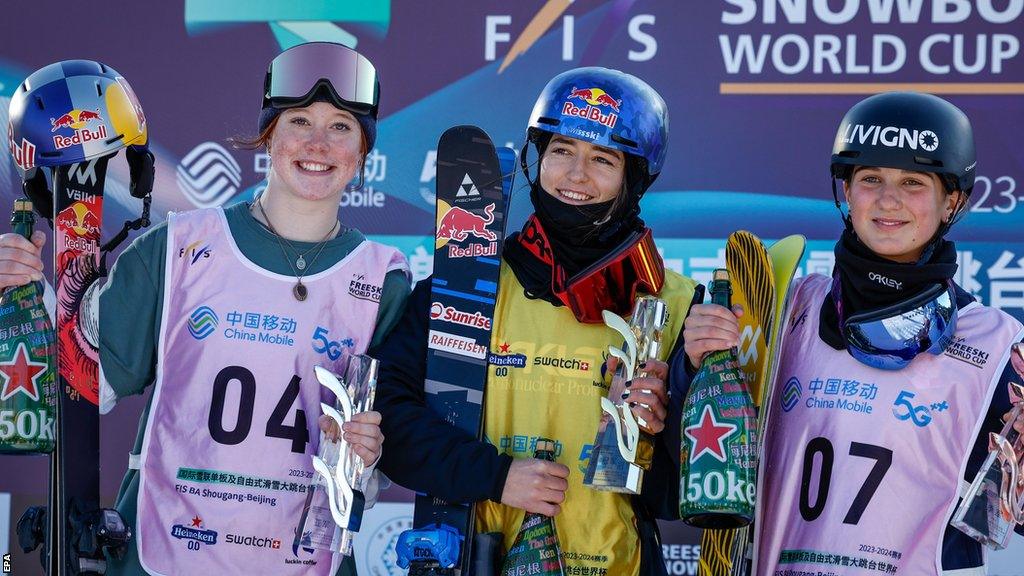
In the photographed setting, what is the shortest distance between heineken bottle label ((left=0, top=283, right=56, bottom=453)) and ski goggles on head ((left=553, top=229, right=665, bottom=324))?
4.40ft

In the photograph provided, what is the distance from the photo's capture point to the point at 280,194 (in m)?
3.41

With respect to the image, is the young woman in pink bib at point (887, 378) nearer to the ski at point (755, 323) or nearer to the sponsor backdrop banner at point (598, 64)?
the ski at point (755, 323)

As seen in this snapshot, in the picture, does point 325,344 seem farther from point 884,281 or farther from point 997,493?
point 997,493

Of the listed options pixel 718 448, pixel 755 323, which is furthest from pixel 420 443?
pixel 755 323

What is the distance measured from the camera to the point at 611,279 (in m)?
3.38

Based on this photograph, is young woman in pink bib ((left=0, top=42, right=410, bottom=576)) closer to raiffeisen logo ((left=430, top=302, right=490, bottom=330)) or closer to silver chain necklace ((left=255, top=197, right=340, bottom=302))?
silver chain necklace ((left=255, top=197, right=340, bottom=302))

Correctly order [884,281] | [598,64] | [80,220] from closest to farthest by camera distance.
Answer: [884,281]
[80,220]
[598,64]

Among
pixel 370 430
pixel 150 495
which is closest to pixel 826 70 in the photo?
pixel 370 430

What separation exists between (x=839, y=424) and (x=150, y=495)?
5.77 feet

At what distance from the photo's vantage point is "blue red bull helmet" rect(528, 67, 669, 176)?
3.41m

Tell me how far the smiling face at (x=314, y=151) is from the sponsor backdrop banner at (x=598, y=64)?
1.95 metres

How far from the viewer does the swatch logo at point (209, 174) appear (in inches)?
218

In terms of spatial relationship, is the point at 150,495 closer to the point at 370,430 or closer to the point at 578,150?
the point at 370,430

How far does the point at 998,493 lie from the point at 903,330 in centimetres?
45
